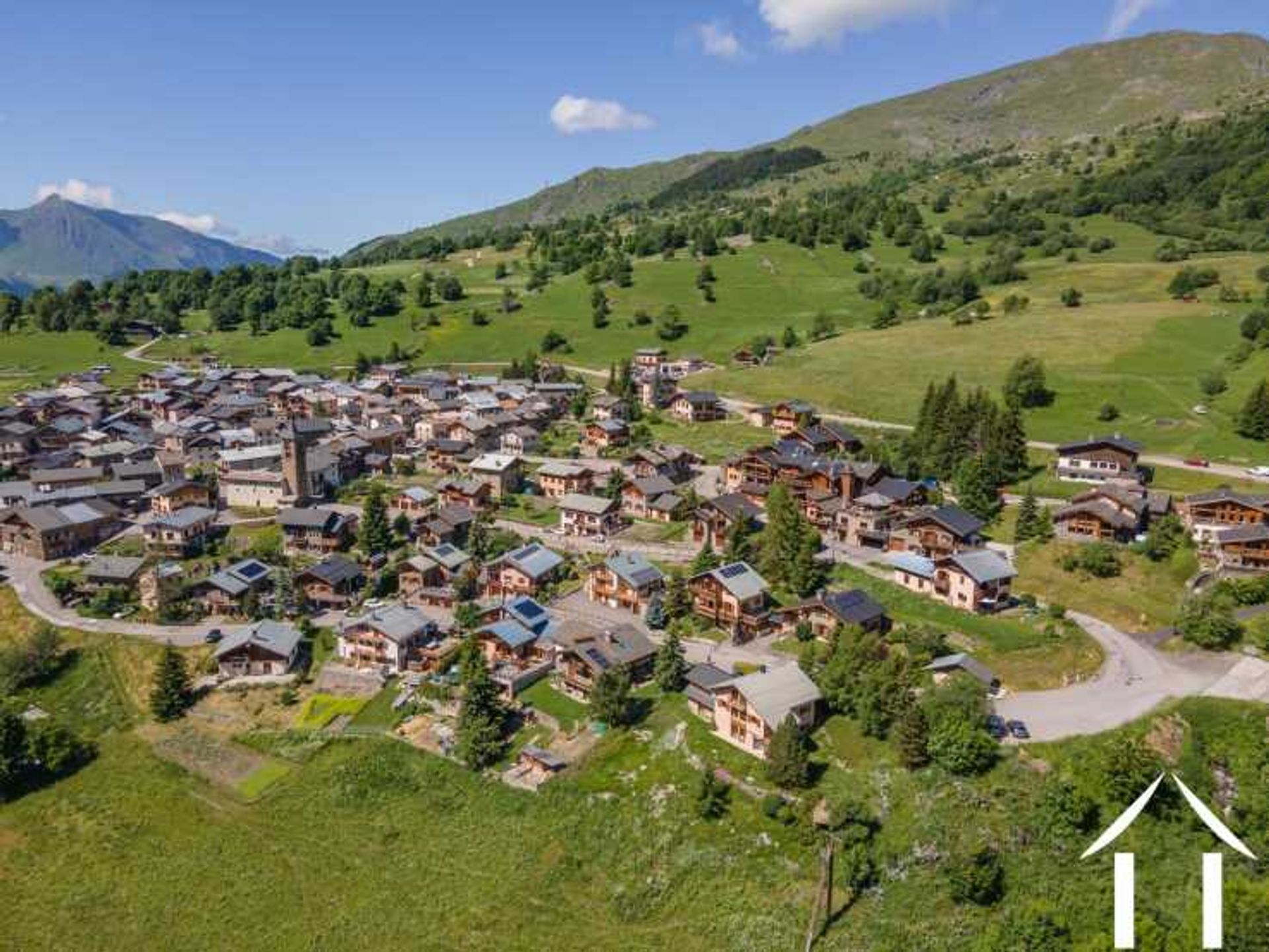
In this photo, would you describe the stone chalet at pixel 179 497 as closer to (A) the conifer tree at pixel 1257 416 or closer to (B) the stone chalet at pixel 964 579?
(B) the stone chalet at pixel 964 579

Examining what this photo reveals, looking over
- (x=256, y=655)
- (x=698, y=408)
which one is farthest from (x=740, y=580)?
(x=698, y=408)

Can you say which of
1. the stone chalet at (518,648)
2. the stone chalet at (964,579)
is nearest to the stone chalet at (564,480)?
the stone chalet at (518,648)

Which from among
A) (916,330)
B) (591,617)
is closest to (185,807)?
(591,617)

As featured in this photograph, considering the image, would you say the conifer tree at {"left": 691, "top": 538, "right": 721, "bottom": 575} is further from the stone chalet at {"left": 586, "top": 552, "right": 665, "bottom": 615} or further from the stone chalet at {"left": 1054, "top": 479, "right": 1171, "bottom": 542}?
the stone chalet at {"left": 1054, "top": 479, "right": 1171, "bottom": 542}

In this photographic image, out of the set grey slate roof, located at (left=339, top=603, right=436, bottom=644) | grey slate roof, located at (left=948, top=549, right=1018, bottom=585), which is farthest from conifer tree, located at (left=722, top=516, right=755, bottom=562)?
grey slate roof, located at (left=339, top=603, right=436, bottom=644)

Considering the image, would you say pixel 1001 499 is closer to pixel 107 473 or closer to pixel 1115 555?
pixel 1115 555
